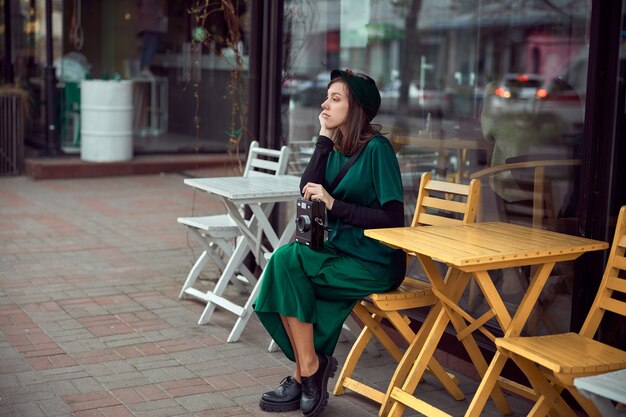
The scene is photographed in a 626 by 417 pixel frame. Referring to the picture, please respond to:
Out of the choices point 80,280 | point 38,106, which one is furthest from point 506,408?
point 38,106

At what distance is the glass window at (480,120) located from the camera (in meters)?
4.56

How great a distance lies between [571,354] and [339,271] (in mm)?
1069

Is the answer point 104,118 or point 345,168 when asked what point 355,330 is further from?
point 104,118

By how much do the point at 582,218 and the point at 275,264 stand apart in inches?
53.1

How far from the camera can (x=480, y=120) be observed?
19.1 feet

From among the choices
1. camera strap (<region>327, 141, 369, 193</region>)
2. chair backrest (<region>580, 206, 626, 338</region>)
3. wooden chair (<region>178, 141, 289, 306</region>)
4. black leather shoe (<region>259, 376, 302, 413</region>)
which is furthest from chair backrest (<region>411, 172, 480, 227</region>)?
wooden chair (<region>178, 141, 289, 306</region>)

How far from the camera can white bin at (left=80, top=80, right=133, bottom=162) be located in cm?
1138

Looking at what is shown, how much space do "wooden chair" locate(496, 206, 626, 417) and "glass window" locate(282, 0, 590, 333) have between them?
0.64m

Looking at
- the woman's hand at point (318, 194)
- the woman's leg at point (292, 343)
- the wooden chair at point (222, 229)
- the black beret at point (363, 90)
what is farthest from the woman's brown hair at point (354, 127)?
the wooden chair at point (222, 229)

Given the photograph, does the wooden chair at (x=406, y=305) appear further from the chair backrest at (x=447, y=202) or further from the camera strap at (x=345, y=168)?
the camera strap at (x=345, y=168)

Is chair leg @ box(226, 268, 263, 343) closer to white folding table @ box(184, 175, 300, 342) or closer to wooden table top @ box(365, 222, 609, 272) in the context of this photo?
white folding table @ box(184, 175, 300, 342)

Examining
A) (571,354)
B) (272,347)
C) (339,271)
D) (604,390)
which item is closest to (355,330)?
(272,347)

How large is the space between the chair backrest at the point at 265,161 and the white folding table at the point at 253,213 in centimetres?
8

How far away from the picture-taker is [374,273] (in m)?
4.02
